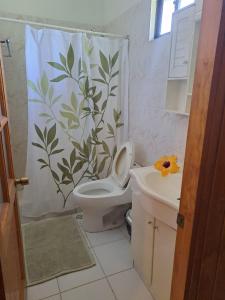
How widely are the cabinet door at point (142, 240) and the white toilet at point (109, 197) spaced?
41cm

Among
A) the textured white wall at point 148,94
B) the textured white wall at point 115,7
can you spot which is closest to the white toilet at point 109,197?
the textured white wall at point 148,94

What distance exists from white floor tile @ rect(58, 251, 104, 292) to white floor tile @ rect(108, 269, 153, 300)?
11 cm

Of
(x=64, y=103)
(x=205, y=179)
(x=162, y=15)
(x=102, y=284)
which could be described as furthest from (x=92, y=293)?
(x=162, y=15)

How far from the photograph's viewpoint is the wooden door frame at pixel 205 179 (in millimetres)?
584

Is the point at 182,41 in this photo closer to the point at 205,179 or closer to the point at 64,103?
the point at 205,179

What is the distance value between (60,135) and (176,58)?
125 centimetres

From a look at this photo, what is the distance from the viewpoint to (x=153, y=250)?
4.34ft

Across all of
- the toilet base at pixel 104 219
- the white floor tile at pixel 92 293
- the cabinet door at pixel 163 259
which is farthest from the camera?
the toilet base at pixel 104 219

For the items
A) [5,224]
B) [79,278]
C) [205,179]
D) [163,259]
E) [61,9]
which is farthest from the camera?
[61,9]

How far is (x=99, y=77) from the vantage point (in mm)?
2131

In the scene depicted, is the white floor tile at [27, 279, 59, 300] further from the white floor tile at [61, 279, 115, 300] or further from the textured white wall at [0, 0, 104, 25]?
the textured white wall at [0, 0, 104, 25]

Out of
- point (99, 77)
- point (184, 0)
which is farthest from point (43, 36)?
point (184, 0)

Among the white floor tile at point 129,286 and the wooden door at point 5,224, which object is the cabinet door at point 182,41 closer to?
the wooden door at point 5,224

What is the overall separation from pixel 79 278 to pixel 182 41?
179 cm
